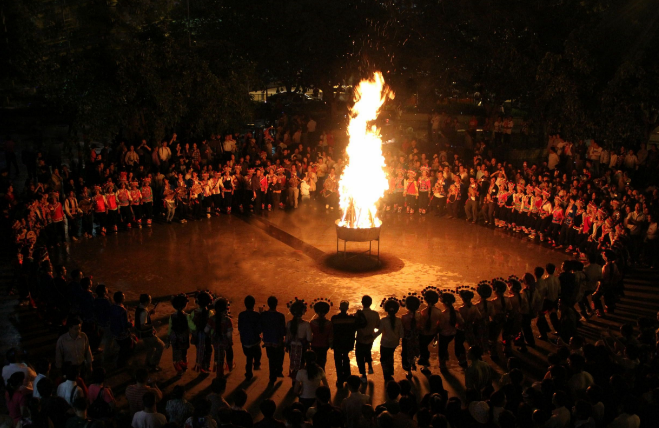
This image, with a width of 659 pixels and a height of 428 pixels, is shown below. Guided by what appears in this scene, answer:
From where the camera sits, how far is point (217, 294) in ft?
46.2

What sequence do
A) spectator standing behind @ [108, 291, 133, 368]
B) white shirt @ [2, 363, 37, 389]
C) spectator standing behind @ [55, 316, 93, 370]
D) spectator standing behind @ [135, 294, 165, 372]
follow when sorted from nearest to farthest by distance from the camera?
white shirt @ [2, 363, 37, 389], spectator standing behind @ [55, 316, 93, 370], spectator standing behind @ [135, 294, 165, 372], spectator standing behind @ [108, 291, 133, 368]

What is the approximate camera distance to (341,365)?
10203 millimetres

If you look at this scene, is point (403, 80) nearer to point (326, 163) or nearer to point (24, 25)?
point (326, 163)

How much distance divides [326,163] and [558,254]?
9.54 meters

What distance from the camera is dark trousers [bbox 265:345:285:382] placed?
10.1 meters

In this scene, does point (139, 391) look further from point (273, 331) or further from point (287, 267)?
point (287, 267)

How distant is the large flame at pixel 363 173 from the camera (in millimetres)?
16703

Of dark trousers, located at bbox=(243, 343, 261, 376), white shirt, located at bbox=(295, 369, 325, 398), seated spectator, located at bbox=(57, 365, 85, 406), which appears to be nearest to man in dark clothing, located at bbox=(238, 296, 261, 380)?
dark trousers, located at bbox=(243, 343, 261, 376)

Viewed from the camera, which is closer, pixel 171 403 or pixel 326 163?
pixel 171 403

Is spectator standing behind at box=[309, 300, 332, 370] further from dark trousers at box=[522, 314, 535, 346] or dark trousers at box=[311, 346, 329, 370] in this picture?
dark trousers at box=[522, 314, 535, 346]

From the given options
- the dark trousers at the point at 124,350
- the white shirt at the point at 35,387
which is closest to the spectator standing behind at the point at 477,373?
the dark trousers at the point at 124,350

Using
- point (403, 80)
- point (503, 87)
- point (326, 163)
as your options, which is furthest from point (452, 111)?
point (326, 163)

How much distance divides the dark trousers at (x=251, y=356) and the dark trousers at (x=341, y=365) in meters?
1.28

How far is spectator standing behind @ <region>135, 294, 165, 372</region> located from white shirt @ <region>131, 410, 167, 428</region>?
3167mm
